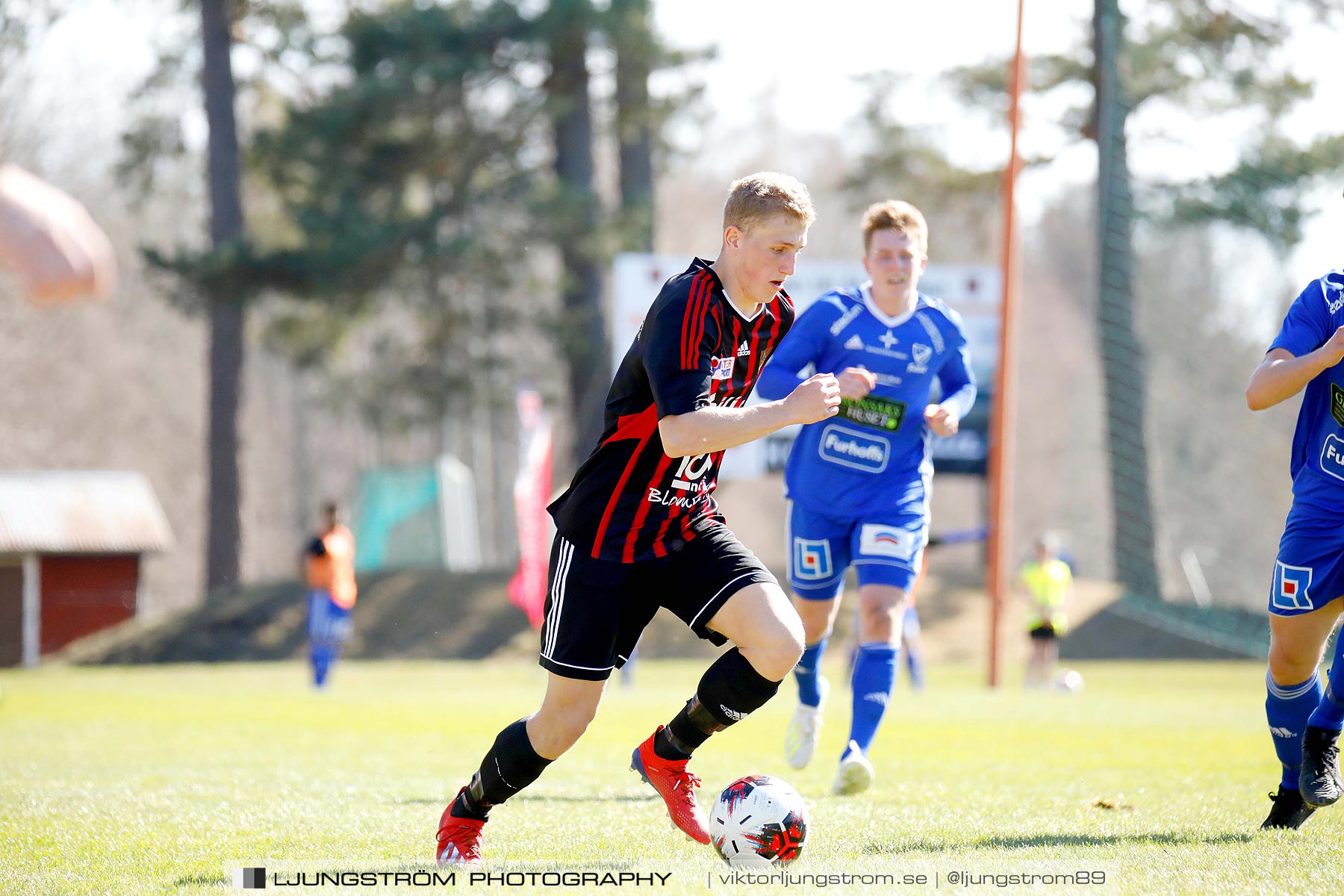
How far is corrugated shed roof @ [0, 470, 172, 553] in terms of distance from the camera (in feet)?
97.6

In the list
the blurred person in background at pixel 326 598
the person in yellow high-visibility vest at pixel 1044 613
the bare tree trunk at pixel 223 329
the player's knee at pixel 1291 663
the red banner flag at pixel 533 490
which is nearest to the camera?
the player's knee at pixel 1291 663

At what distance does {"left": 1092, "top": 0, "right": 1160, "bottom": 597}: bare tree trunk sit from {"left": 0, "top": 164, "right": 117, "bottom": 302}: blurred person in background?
17464 millimetres

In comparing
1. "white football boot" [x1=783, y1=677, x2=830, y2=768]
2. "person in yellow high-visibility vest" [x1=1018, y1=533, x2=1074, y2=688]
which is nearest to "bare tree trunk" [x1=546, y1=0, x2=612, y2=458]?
"person in yellow high-visibility vest" [x1=1018, y1=533, x2=1074, y2=688]

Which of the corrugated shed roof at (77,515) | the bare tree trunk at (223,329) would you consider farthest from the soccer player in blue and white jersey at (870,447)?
the corrugated shed roof at (77,515)

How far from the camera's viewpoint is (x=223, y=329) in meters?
28.5

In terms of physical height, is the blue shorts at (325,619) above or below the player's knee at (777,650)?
below

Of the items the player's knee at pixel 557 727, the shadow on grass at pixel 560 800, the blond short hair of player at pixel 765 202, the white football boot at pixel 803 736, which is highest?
the blond short hair of player at pixel 765 202

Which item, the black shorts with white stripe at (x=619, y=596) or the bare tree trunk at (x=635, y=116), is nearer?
the black shorts with white stripe at (x=619, y=596)

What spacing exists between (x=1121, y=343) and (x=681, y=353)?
1828 cm

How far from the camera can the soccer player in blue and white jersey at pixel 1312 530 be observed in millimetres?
4723

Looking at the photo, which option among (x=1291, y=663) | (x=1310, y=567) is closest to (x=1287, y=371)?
(x=1310, y=567)

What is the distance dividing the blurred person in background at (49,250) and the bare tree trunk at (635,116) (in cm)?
2205

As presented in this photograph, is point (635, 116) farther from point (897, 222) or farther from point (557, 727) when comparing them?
point (557, 727)

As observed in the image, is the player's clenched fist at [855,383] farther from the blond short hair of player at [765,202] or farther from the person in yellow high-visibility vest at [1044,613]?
the person in yellow high-visibility vest at [1044,613]
